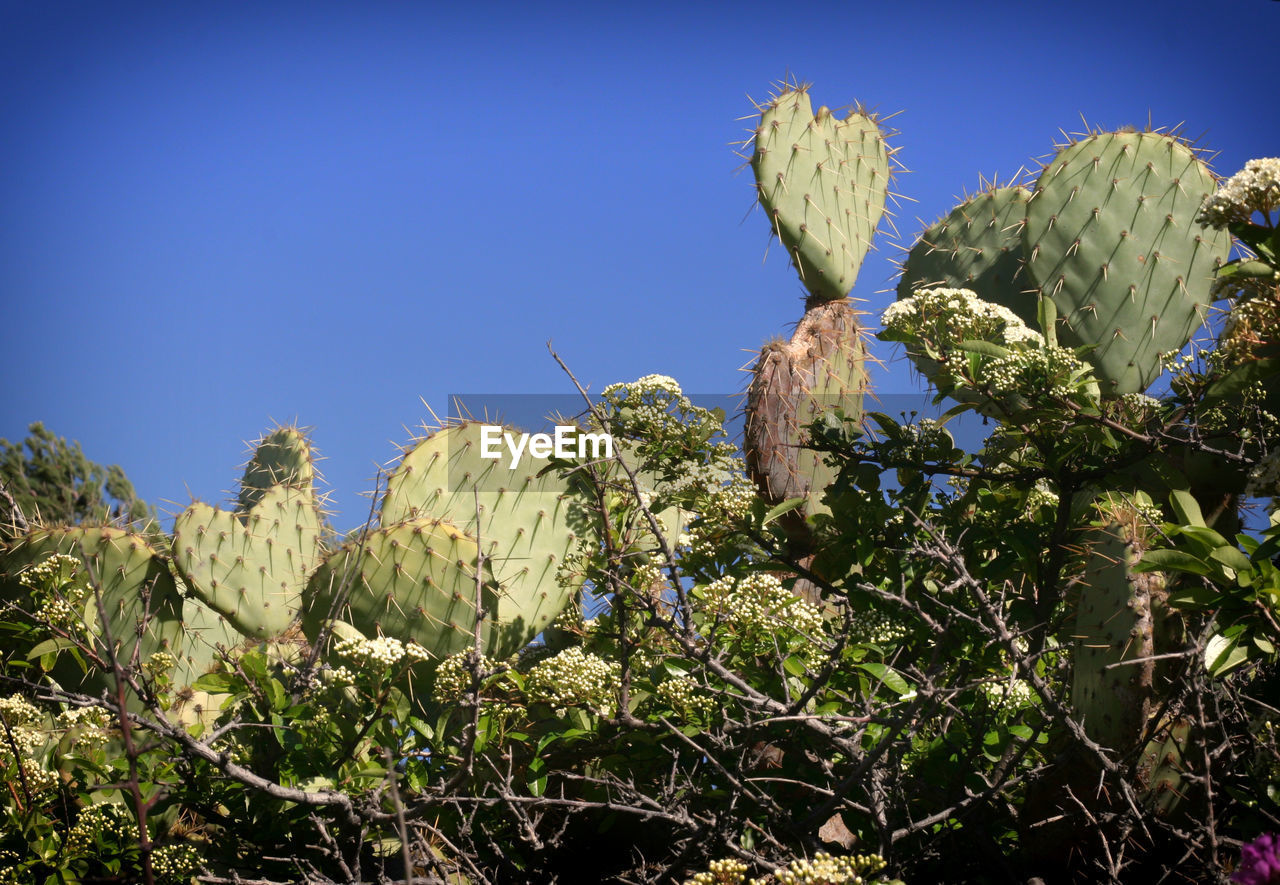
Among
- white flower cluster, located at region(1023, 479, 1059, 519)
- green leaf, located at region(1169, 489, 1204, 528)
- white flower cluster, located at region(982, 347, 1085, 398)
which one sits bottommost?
green leaf, located at region(1169, 489, 1204, 528)

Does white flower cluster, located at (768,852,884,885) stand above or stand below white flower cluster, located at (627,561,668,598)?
below

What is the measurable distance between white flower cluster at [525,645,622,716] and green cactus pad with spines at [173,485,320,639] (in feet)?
3.69

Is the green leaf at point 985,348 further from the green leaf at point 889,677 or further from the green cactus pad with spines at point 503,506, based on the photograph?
the green cactus pad with spines at point 503,506

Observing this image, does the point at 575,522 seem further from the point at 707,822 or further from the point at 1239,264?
the point at 1239,264

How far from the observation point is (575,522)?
3.12 metres

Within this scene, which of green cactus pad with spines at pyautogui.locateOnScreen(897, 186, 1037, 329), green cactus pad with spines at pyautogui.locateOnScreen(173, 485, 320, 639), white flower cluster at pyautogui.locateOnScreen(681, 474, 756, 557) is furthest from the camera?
green cactus pad with spines at pyautogui.locateOnScreen(897, 186, 1037, 329)

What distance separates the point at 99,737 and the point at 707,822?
149cm

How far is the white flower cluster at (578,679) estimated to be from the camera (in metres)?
1.93

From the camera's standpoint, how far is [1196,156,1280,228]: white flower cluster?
5.12 ft

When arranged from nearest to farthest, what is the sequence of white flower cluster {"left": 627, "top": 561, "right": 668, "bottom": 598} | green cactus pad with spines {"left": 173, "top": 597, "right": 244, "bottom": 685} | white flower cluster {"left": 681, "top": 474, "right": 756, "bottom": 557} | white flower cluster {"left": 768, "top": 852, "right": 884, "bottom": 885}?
white flower cluster {"left": 768, "top": 852, "right": 884, "bottom": 885} < white flower cluster {"left": 627, "top": 561, "right": 668, "bottom": 598} < white flower cluster {"left": 681, "top": 474, "right": 756, "bottom": 557} < green cactus pad with spines {"left": 173, "top": 597, "right": 244, "bottom": 685}

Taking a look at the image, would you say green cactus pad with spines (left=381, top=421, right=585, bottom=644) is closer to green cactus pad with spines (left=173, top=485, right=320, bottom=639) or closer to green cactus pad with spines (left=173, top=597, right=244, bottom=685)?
green cactus pad with spines (left=173, top=485, right=320, bottom=639)

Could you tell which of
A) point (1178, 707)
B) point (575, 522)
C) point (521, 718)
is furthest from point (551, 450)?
point (1178, 707)

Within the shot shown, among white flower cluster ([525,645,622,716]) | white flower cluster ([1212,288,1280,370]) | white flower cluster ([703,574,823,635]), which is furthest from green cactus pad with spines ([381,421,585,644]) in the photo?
white flower cluster ([1212,288,1280,370])

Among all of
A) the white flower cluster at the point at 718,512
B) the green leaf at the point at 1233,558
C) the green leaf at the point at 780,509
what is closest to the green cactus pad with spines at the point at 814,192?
the white flower cluster at the point at 718,512
